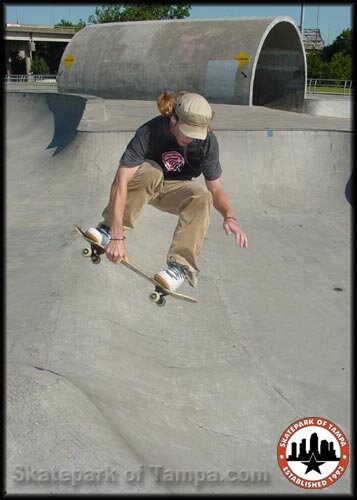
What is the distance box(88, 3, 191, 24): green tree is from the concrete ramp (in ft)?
Result: 190

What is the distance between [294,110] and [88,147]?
17.3 metres

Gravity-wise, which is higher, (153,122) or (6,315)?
(153,122)

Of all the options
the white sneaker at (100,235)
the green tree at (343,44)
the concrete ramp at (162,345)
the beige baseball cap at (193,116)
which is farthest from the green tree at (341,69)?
the beige baseball cap at (193,116)

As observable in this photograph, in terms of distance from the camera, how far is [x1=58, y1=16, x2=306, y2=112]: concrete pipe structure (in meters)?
22.5

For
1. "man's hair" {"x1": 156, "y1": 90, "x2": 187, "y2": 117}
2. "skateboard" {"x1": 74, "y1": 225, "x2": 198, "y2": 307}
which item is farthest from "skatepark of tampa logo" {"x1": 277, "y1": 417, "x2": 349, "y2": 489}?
"man's hair" {"x1": 156, "y1": 90, "x2": 187, "y2": 117}

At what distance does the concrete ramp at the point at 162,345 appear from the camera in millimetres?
3951

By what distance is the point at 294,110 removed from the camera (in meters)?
26.9

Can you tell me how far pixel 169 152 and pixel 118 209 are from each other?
597 mm

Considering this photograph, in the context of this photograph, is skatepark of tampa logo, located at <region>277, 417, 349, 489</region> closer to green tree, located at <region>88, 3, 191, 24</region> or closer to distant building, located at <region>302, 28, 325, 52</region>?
green tree, located at <region>88, 3, 191, 24</region>

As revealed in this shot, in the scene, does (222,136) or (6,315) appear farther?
(222,136)

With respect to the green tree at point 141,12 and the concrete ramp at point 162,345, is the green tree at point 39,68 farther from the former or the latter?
the concrete ramp at point 162,345

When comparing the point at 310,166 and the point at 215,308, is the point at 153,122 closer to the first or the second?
the point at 215,308

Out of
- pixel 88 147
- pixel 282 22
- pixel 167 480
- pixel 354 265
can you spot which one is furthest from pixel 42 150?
pixel 167 480

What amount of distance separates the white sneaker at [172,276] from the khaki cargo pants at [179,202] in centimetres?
5
